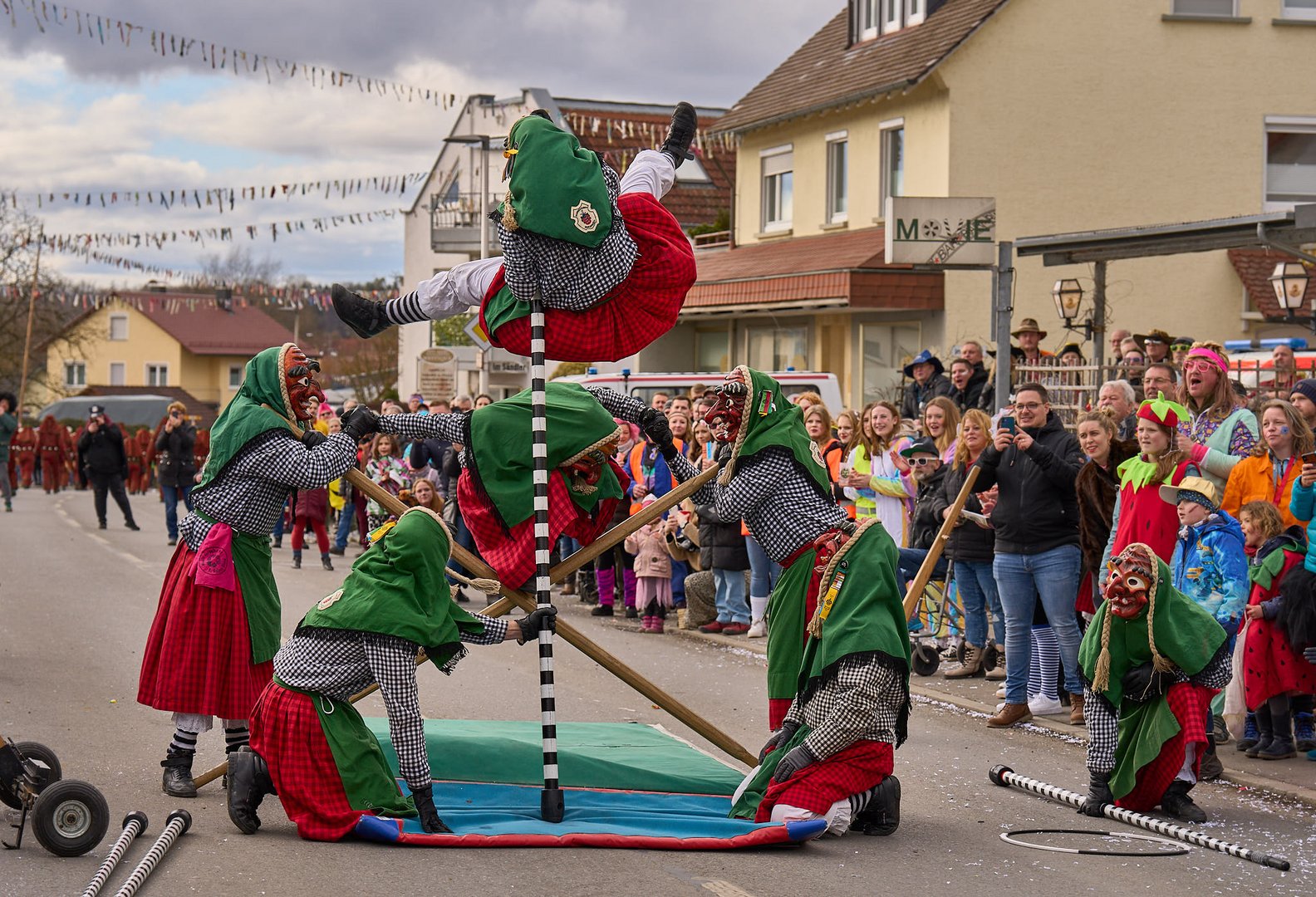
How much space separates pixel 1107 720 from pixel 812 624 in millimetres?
1639

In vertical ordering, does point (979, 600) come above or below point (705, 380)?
below

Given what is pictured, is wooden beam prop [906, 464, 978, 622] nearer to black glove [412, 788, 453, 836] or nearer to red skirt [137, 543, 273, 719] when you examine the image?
black glove [412, 788, 453, 836]

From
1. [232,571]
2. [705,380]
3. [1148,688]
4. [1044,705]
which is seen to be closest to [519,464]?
[232,571]

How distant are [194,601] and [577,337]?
7.53 feet

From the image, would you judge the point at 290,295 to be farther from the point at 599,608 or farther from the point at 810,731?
the point at 810,731

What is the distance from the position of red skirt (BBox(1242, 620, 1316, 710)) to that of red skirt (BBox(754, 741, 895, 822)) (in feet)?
10.0

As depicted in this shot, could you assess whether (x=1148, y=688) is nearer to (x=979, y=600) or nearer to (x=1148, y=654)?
(x=1148, y=654)

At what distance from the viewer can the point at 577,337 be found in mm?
7629

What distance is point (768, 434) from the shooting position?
25.4 feet

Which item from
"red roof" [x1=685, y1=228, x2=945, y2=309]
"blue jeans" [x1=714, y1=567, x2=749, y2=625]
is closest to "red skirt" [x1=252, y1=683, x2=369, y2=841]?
"blue jeans" [x1=714, y1=567, x2=749, y2=625]

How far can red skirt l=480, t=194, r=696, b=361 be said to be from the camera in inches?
297

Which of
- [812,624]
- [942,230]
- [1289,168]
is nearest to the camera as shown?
[812,624]

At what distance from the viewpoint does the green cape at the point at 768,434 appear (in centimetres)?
773

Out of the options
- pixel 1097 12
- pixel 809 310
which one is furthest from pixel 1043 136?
pixel 809 310
